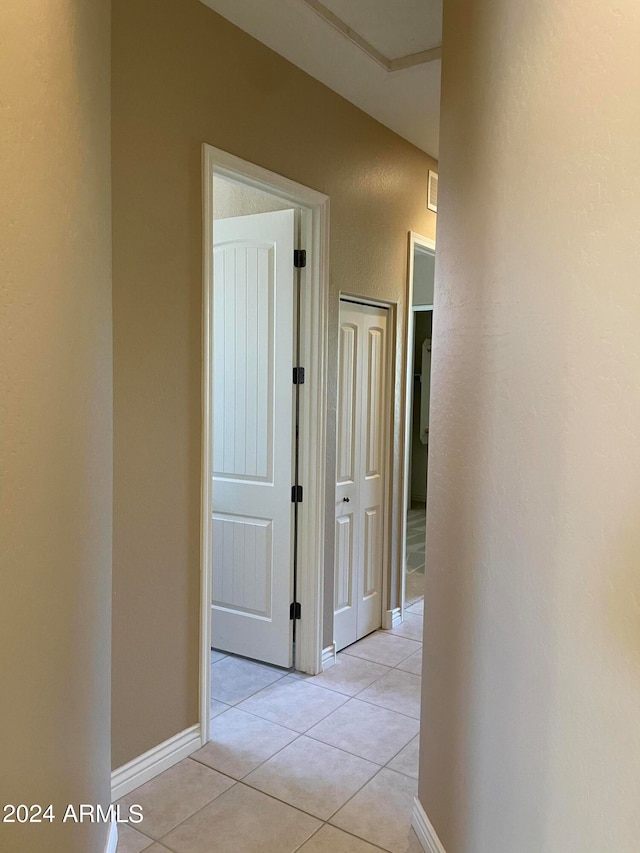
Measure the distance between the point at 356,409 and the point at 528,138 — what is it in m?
2.26

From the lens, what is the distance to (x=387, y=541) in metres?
3.82

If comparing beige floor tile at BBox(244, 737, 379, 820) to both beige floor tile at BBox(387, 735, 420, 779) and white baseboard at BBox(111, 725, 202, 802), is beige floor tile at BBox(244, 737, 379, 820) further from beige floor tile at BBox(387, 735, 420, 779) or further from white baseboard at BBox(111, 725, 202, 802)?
white baseboard at BBox(111, 725, 202, 802)

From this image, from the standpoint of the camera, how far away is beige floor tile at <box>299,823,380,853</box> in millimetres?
1993

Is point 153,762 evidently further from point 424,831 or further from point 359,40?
point 359,40

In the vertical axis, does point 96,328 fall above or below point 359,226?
below

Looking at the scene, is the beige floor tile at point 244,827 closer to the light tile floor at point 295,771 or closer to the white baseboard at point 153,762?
the light tile floor at point 295,771

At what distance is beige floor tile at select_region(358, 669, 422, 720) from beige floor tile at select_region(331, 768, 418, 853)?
51 cm

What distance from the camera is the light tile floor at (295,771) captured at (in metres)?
2.05

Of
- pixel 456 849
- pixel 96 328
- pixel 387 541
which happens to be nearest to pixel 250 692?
pixel 387 541

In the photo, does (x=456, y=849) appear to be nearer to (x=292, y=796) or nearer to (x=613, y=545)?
(x=292, y=796)

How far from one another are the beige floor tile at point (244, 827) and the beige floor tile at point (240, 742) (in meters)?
0.16

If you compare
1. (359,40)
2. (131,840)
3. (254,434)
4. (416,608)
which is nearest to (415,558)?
(416,608)

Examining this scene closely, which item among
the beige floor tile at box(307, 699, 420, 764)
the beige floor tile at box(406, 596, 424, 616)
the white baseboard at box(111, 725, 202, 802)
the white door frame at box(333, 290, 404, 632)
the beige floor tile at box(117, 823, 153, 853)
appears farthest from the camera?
the beige floor tile at box(406, 596, 424, 616)

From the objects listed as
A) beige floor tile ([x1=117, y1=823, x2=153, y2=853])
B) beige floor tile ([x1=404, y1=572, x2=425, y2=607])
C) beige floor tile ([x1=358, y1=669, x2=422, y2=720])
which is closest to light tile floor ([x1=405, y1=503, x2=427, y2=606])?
beige floor tile ([x1=404, y1=572, x2=425, y2=607])
